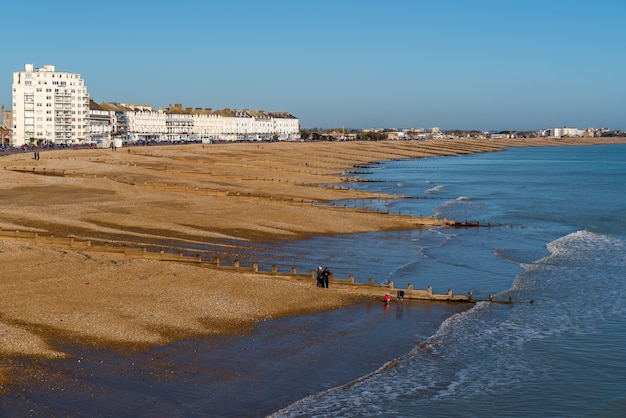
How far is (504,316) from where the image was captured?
87.0 ft

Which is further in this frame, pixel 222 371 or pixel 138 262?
pixel 138 262

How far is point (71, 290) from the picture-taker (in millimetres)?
23641

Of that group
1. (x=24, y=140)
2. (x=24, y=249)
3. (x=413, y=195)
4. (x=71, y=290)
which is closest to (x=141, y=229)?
(x=24, y=249)

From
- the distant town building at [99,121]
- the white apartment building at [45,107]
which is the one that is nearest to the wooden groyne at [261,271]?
the white apartment building at [45,107]

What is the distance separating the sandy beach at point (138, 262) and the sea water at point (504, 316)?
4681 millimetres

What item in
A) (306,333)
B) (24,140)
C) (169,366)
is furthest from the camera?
(24,140)

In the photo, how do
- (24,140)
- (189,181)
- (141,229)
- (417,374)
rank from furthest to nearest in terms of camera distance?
(24,140) < (189,181) < (141,229) < (417,374)

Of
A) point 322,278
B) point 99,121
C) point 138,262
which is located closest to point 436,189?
point 322,278

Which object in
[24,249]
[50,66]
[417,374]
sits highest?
[50,66]

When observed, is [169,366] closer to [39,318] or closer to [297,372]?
[297,372]

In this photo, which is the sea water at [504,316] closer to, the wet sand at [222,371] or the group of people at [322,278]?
the wet sand at [222,371]

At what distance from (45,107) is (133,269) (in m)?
148

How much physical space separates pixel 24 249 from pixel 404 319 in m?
14.5

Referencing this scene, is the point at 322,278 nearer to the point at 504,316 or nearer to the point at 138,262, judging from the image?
the point at 504,316
